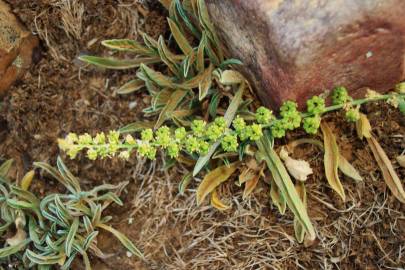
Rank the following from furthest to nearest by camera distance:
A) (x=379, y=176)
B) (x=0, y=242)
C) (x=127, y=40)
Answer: (x=0, y=242) < (x=127, y=40) < (x=379, y=176)

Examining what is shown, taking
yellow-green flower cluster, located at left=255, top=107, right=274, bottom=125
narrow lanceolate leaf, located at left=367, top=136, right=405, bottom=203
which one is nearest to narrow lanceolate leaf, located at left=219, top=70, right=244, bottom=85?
yellow-green flower cluster, located at left=255, top=107, right=274, bottom=125

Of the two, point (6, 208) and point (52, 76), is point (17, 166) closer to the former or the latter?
point (6, 208)

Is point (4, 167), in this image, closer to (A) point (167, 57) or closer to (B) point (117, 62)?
(B) point (117, 62)

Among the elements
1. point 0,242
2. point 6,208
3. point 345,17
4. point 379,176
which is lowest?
point 0,242

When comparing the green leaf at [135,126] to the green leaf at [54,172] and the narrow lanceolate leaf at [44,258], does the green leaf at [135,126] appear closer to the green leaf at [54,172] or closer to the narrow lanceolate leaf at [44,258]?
the green leaf at [54,172]

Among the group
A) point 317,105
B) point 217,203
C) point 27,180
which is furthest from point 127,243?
point 317,105

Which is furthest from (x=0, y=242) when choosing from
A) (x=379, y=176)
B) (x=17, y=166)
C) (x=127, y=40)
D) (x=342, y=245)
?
(x=379, y=176)

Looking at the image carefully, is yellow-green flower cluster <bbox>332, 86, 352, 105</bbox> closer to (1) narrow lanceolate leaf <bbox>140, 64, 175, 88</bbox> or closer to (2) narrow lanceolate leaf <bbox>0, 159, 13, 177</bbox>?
(1) narrow lanceolate leaf <bbox>140, 64, 175, 88</bbox>

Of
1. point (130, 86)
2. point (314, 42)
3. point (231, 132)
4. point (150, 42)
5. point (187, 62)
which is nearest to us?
point (314, 42)
